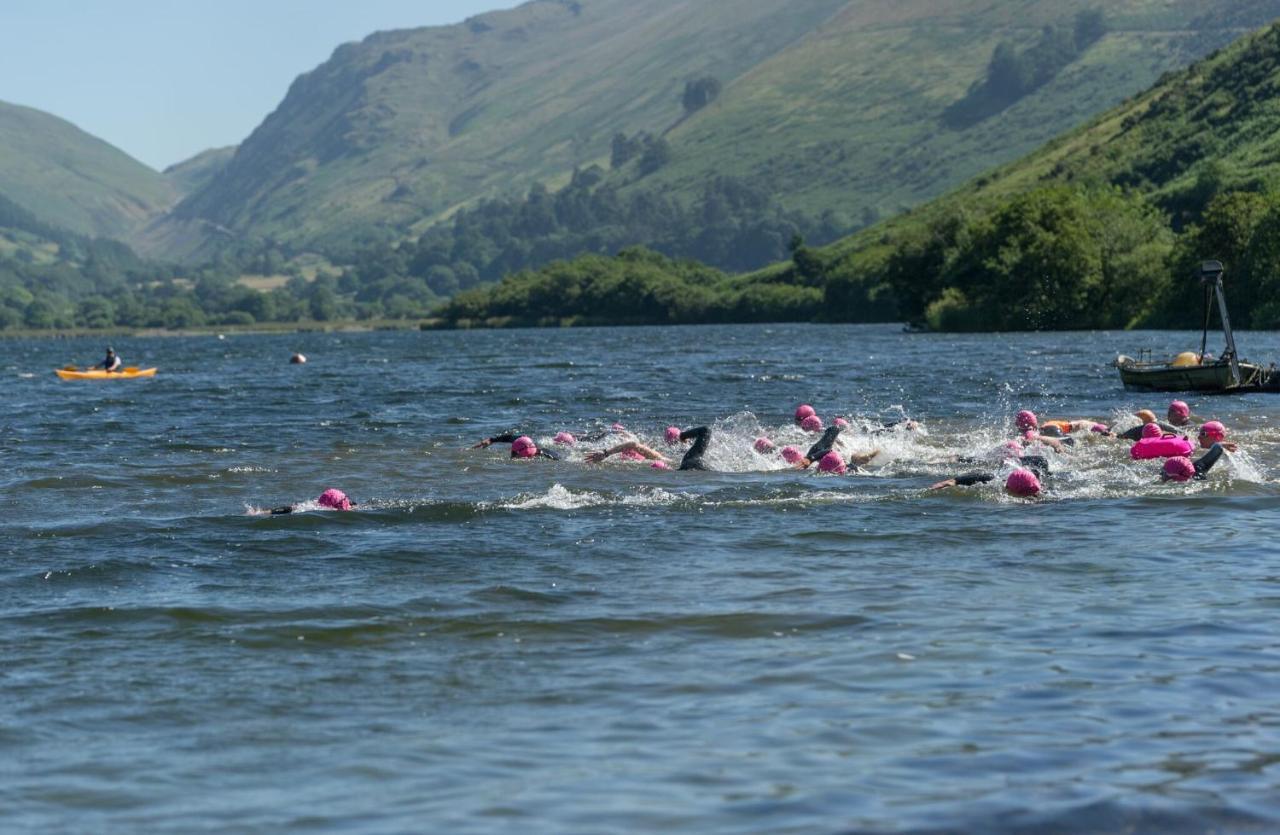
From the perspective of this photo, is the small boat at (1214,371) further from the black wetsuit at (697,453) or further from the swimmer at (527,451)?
the swimmer at (527,451)

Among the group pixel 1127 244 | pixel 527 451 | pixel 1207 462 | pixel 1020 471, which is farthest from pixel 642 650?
pixel 1127 244

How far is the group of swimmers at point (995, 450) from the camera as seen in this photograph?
28000 millimetres

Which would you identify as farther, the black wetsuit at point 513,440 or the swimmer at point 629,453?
the black wetsuit at point 513,440

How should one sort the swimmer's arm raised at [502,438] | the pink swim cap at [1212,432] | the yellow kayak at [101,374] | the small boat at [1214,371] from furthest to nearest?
the yellow kayak at [101,374] → the small boat at [1214,371] → the swimmer's arm raised at [502,438] → the pink swim cap at [1212,432]

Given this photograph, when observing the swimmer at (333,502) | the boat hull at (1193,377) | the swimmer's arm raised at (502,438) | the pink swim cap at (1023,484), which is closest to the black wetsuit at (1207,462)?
the pink swim cap at (1023,484)

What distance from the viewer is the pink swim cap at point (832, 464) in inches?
1253

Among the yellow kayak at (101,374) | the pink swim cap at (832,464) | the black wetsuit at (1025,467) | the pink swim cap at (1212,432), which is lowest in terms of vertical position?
the yellow kayak at (101,374)

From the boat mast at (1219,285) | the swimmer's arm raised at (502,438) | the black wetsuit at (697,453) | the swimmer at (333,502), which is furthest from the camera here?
the boat mast at (1219,285)

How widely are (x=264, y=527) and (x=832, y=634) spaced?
38.1 ft

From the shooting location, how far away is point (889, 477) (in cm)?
3105

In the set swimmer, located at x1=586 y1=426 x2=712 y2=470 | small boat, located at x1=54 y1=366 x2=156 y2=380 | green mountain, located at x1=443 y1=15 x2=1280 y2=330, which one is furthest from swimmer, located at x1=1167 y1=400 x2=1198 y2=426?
green mountain, located at x1=443 y1=15 x2=1280 y2=330

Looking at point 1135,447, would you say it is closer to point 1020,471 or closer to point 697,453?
point 1020,471

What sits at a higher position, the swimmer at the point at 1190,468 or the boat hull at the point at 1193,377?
the boat hull at the point at 1193,377

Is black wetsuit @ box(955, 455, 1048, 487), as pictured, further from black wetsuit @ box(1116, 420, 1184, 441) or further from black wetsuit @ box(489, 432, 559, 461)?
black wetsuit @ box(489, 432, 559, 461)
